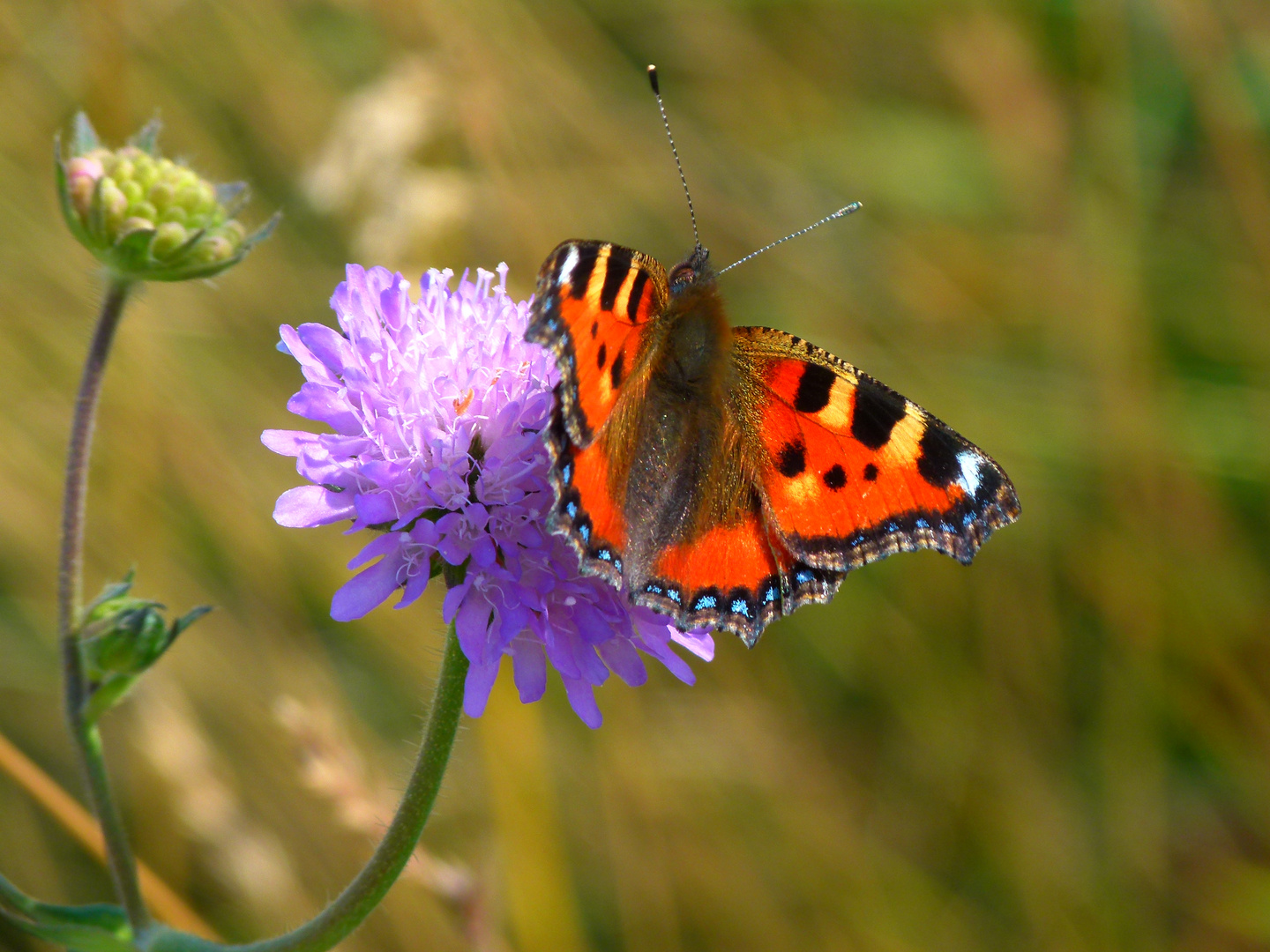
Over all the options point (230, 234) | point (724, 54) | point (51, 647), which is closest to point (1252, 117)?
point (724, 54)

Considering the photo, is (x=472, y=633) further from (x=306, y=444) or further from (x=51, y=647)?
(x=51, y=647)

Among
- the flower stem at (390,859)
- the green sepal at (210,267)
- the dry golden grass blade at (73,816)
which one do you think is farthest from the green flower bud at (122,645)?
the green sepal at (210,267)

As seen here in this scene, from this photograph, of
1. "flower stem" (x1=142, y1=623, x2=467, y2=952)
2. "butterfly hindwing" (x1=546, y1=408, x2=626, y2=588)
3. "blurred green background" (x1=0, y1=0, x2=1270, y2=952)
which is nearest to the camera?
"butterfly hindwing" (x1=546, y1=408, x2=626, y2=588)

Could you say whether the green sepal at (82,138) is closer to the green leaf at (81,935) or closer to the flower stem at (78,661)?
the flower stem at (78,661)

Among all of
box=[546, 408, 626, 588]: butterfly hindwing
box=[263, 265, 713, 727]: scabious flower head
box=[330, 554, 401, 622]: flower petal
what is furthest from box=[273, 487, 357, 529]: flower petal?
box=[546, 408, 626, 588]: butterfly hindwing

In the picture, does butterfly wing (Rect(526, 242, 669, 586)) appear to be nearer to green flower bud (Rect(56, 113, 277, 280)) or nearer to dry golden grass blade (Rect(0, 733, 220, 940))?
green flower bud (Rect(56, 113, 277, 280))
